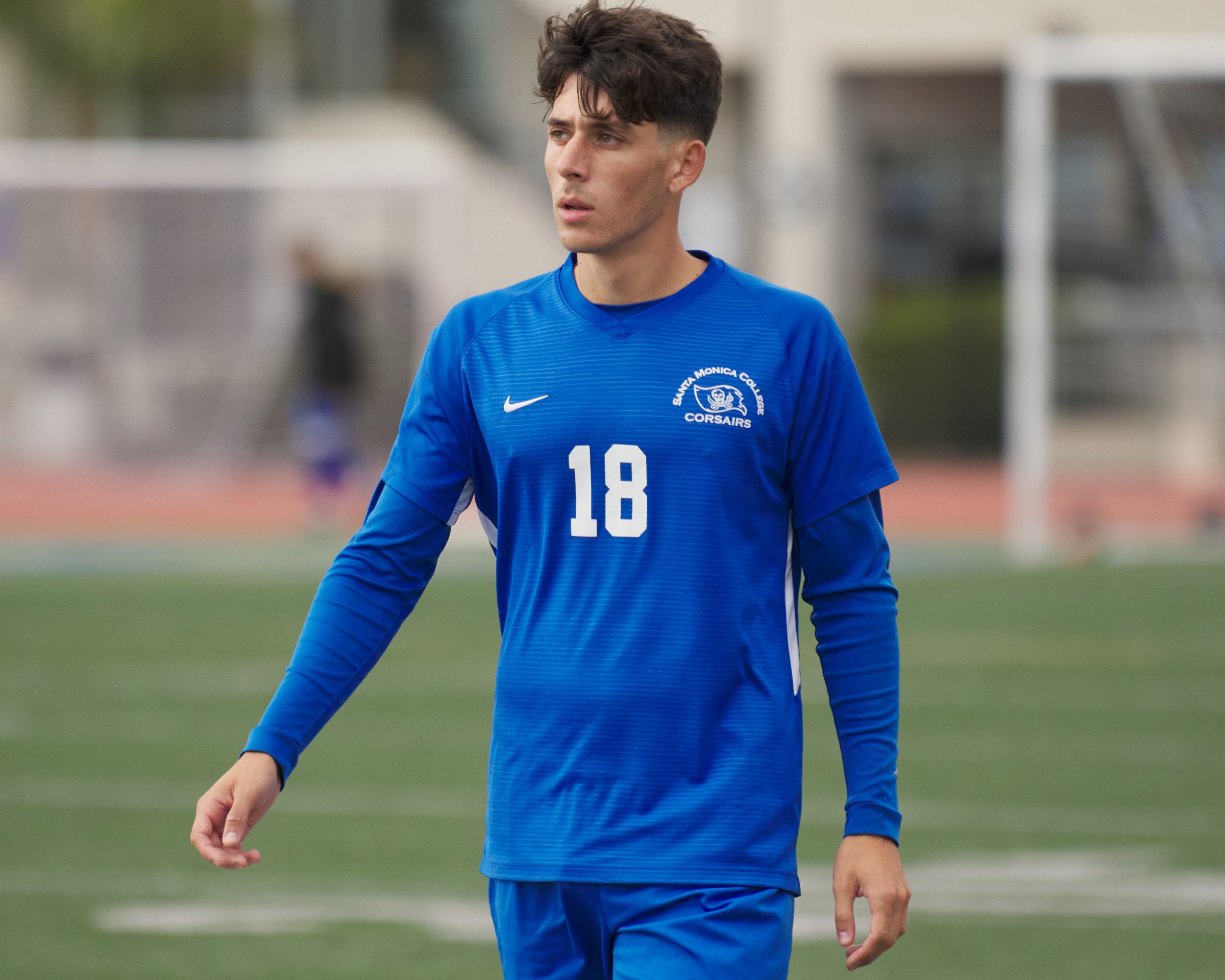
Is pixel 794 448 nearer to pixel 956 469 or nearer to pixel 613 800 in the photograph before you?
pixel 613 800

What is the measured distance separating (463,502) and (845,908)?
77 cm

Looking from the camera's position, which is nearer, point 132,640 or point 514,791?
point 514,791

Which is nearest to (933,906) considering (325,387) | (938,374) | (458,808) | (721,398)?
(458,808)

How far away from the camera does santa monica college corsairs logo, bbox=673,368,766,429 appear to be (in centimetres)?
285

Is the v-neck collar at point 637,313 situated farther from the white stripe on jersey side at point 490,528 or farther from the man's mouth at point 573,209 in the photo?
the white stripe on jersey side at point 490,528

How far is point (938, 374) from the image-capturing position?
27.8 metres

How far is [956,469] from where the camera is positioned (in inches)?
1086

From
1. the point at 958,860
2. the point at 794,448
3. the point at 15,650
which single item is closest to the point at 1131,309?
the point at 15,650

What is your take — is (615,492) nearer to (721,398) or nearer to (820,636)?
(721,398)

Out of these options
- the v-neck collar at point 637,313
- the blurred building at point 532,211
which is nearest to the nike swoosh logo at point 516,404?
the v-neck collar at point 637,313

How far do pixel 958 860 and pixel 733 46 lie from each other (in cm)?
2492

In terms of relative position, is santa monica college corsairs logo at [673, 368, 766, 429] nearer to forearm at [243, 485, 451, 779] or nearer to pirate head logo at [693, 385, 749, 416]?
pirate head logo at [693, 385, 749, 416]

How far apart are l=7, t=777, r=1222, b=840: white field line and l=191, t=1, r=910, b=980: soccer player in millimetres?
4602

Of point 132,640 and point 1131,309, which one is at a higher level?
point 1131,309
